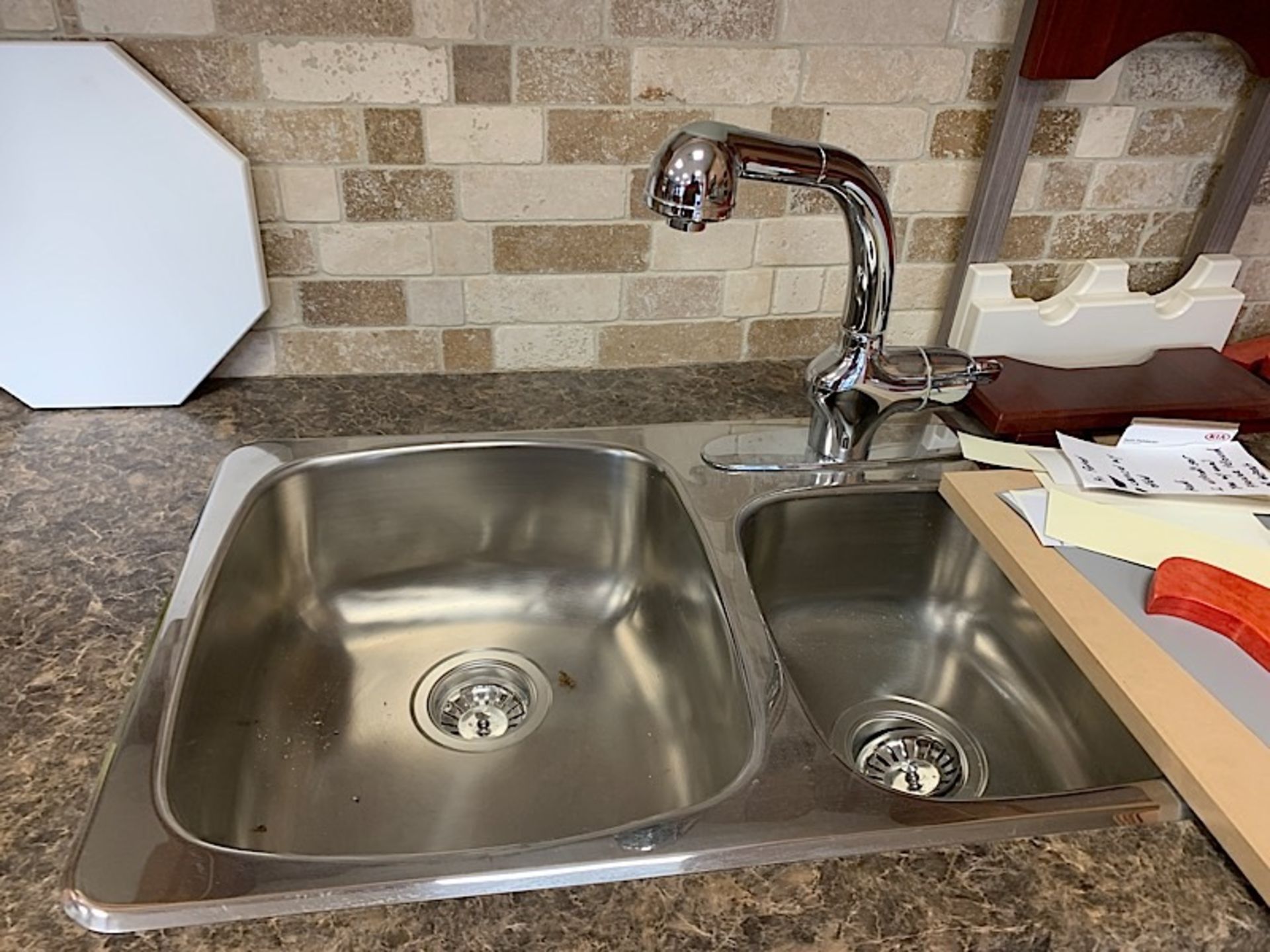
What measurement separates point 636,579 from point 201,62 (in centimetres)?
63

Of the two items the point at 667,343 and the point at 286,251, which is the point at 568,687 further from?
the point at 286,251

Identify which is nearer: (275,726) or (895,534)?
(275,726)

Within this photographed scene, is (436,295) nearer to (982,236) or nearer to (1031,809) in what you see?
(982,236)

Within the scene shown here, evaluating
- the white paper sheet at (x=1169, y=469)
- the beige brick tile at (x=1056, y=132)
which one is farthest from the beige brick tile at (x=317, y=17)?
the white paper sheet at (x=1169, y=469)

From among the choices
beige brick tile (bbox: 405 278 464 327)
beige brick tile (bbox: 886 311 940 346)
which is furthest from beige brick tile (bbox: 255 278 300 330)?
beige brick tile (bbox: 886 311 940 346)

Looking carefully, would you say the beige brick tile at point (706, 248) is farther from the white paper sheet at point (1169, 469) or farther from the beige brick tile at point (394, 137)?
the white paper sheet at point (1169, 469)

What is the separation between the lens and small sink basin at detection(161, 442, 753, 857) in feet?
2.51

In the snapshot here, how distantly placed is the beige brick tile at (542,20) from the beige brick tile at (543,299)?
235 millimetres

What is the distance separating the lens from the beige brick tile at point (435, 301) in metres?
1.03

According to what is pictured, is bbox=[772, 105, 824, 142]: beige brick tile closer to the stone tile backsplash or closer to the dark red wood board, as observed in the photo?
the stone tile backsplash

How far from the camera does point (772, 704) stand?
27.1 inches

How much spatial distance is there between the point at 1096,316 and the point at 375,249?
2.58 feet

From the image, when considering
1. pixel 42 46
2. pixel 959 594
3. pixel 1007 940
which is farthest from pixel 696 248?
pixel 1007 940

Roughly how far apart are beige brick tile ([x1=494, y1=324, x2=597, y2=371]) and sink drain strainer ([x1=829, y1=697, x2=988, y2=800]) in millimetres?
482
